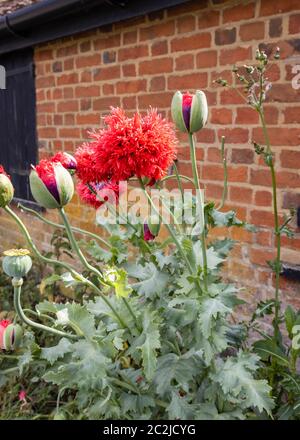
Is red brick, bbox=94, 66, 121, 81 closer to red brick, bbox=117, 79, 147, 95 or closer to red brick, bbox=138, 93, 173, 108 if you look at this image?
red brick, bbox=117, 79, 147, 95

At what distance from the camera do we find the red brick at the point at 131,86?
115 inches

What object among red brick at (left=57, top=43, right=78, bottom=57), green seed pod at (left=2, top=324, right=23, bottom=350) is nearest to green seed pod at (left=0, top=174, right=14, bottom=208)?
green seed pod at (left=2, top=324, right=23, bottom=350)

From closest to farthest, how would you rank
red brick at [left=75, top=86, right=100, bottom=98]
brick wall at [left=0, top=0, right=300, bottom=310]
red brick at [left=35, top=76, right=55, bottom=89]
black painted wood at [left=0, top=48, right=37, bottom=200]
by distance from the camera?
brick wall at [left=0, top=0, right=300, bottom=310] → red brick at [left=75, top=86, right=100, bottom=98] → red brick at [left=35, top=76, right=55, bottom=89] → black painted wood at [left=0, top=48, right=37, bottom=200]

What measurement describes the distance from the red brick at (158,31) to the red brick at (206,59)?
0.26 metres

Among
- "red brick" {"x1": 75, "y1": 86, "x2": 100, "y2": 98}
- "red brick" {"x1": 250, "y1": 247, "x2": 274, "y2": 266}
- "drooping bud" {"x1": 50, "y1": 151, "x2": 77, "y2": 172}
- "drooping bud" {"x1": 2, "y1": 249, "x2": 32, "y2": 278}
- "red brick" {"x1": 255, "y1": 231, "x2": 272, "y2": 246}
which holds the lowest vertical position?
"red brick" {"x1": 250, "y1": 247, "x2": 274, "y2": 266}

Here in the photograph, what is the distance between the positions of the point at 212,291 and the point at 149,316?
20cm

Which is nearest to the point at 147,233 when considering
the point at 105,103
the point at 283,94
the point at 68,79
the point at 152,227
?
the point at 152,227

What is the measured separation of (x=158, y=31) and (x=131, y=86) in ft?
1.25

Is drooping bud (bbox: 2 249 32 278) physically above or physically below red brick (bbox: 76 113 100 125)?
below

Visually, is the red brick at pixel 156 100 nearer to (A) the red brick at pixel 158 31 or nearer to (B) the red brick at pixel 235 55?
(A) the red brick at pixel 158 31

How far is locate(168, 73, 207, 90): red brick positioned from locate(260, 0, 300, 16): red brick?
1.44ft

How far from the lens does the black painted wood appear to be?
4145 millimetres
